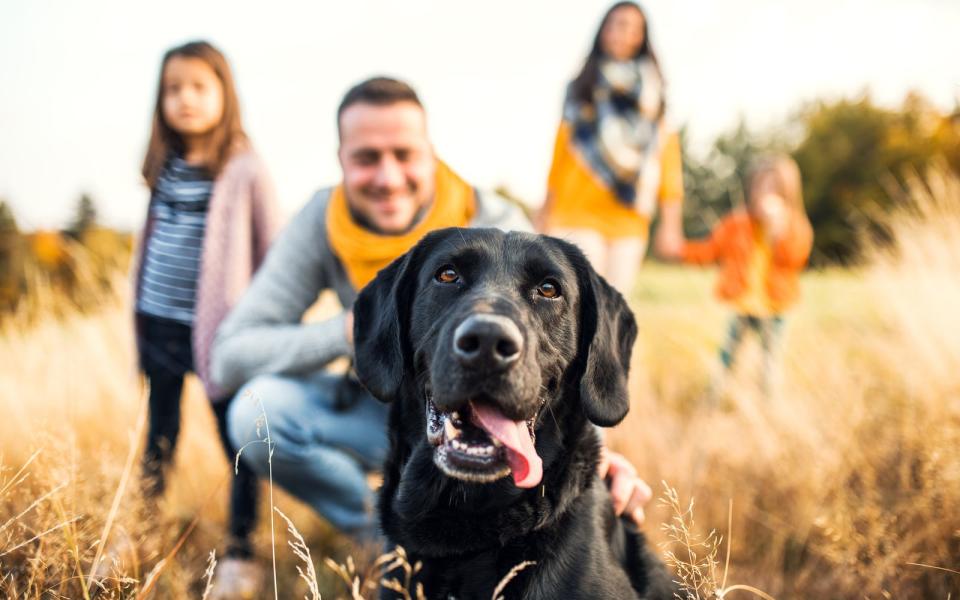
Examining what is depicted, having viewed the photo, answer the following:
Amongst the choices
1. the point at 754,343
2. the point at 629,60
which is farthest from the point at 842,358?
the point at 629,60

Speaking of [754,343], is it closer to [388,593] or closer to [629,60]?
[629,60]

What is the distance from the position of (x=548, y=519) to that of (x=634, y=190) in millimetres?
2668

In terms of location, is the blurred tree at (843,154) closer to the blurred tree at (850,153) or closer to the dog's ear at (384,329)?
the blurred tree at (850,153)

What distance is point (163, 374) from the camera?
3.11m

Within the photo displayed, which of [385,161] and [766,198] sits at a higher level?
[385,161]

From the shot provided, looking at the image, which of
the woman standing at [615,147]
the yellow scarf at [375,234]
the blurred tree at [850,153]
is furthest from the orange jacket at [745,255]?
the blurred tree at [850,153]

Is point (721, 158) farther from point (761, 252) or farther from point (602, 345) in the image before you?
point (602, 345)

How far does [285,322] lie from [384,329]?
2.98 ft

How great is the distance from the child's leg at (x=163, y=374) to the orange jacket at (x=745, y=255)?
3.58m

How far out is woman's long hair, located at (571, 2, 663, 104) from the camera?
13.3 feet

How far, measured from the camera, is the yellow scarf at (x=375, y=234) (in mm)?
2477

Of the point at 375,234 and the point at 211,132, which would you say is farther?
the point at 211,132

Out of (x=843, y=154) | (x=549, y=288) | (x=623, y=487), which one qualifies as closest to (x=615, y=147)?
(x=549, y=288)

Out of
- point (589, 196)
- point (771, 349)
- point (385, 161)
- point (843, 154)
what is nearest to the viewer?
point (385, 161)
